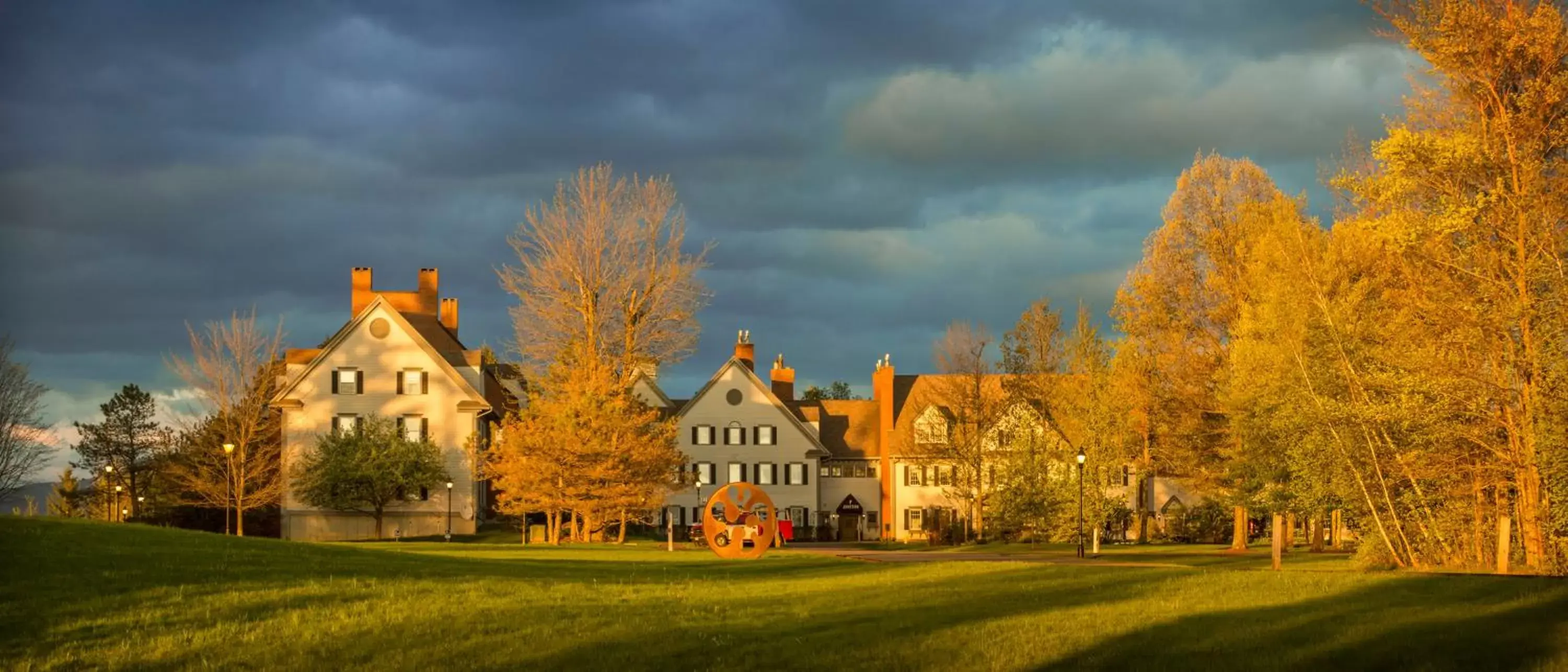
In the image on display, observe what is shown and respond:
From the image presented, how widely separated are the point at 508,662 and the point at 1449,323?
23.2 metres

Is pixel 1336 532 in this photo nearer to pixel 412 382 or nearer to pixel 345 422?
pixel 412 382

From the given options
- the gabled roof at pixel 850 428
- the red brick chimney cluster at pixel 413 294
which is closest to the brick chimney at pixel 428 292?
the red brick chimney cluster at pixel 413 294

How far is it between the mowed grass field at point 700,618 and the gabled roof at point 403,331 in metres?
48.3

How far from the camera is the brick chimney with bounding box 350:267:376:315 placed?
267 ft

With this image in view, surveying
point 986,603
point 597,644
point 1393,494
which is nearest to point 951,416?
point 1393,494

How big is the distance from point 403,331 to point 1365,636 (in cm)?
6376

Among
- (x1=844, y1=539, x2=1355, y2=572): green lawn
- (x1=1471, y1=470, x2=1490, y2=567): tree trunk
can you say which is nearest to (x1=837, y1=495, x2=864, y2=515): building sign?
(x1=844, y1=539, x2=1355, y2=572): green lawn

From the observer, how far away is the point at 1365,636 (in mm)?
16734

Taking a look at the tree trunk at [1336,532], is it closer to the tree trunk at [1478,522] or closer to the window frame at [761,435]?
the tree trunk at [1478,522]

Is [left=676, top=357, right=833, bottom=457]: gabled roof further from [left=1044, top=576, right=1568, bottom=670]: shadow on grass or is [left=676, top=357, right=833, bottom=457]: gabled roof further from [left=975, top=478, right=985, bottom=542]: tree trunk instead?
[left=1044, top=576, right=1568, bottom=670]: shadow on grass

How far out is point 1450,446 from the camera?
102 ft

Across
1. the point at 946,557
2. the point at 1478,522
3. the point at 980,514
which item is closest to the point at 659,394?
the point at 980,514

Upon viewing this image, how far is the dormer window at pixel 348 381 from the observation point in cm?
7431

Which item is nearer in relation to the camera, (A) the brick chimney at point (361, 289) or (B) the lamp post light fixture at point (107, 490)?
(B) the lamp post light fixture at point (107, 490)
